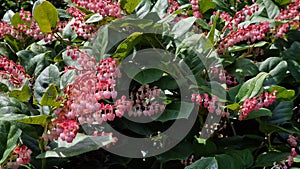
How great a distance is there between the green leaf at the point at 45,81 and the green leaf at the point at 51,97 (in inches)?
7.2

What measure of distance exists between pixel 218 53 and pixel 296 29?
561 millimetres

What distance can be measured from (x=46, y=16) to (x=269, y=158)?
101 centimetres

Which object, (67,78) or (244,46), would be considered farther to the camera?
(244,46)

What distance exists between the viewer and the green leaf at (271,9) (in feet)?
6.91

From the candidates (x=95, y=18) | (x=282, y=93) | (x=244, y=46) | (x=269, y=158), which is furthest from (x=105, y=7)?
(x=269, y=158)

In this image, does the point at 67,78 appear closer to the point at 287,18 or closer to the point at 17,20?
the point at 17,20

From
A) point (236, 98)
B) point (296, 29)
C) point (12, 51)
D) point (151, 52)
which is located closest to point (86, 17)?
point (151, 52)

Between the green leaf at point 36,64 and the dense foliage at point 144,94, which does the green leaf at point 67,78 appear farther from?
the green leaf at point 36,64

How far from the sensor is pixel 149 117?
1.64 meters

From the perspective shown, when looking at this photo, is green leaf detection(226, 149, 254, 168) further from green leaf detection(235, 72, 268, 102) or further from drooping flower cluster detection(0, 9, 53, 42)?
drooping flower cluster detection(0, 9, 53, 42)

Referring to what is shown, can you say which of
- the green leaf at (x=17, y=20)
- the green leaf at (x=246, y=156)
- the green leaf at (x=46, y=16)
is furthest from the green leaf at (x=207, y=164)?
the green leaf at (x=17, y=20)

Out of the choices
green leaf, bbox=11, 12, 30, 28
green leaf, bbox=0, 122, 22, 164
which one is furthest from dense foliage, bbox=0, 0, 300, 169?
green leaf, bbox=11, 12, 30, 28

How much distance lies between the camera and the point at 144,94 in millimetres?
1600

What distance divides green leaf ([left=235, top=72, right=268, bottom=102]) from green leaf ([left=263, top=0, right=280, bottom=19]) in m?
0.56
